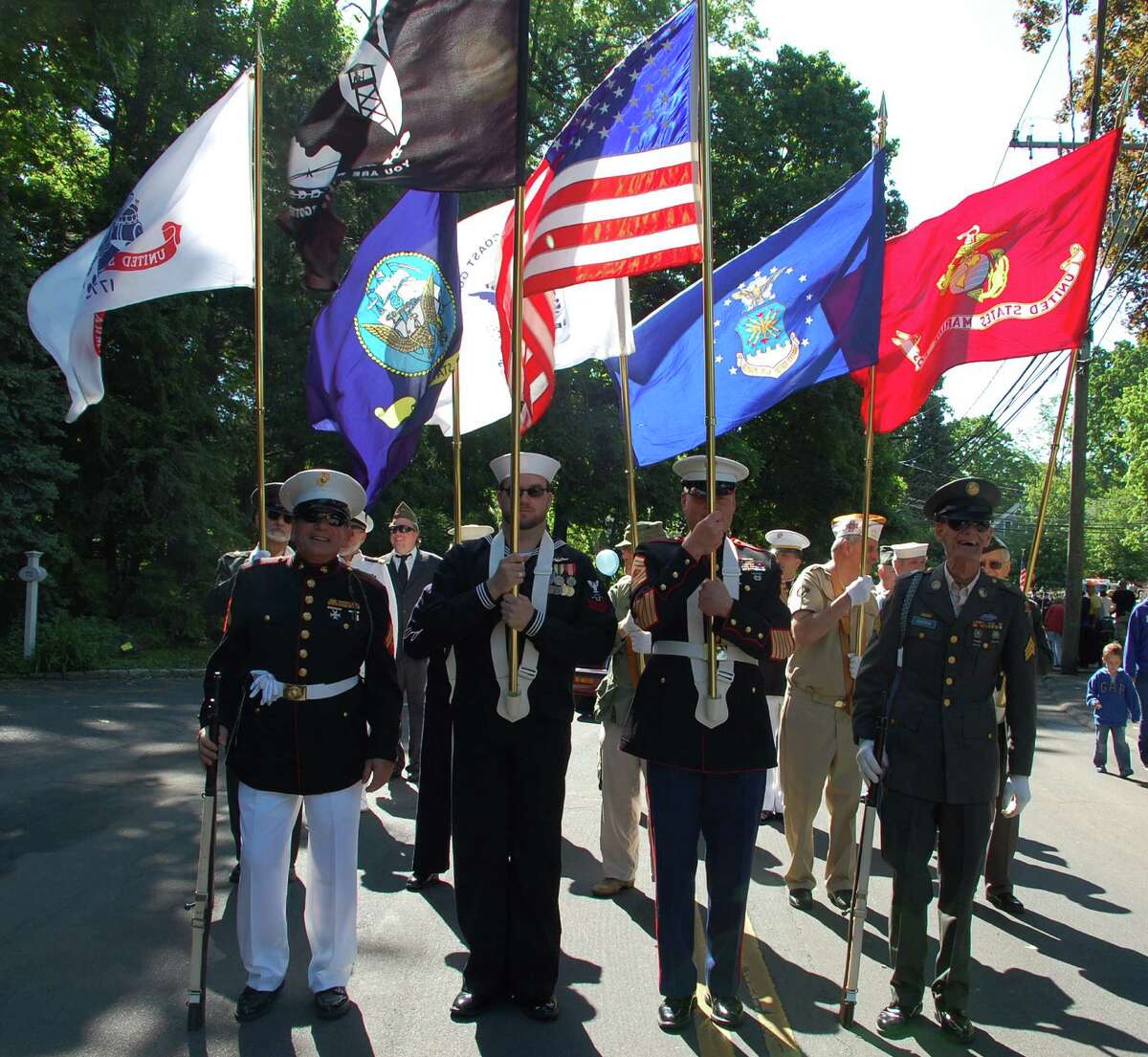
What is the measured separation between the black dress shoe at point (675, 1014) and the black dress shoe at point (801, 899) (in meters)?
1.75

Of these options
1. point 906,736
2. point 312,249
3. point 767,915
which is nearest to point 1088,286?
point 906,736

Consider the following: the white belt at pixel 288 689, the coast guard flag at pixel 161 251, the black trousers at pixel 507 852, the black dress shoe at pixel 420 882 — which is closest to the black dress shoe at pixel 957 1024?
the black trousers at pixel 507 852

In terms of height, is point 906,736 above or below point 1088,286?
below

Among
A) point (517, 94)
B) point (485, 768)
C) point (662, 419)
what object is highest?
point (517, 94)

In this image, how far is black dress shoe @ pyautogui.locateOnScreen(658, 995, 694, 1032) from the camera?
416cm

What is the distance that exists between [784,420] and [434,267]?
2345cm

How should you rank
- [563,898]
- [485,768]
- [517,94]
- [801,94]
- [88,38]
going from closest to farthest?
[485,768] → [517,94] → [563,898] → [88,38] → [801,94]

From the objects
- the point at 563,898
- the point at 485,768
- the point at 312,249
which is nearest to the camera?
the point at 485,768

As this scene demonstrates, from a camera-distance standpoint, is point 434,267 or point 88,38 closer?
→ point 434,267

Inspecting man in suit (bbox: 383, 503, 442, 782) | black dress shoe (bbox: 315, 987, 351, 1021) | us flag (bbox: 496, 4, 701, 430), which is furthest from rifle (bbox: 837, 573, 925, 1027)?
man in suit (bbox: 383, 503, 442, 782)

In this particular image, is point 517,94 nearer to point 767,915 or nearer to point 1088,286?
point 1088,286

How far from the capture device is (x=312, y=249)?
551cm

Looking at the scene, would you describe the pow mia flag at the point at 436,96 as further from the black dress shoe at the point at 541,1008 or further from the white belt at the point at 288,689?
the black dress shoe at the point at 541,1008

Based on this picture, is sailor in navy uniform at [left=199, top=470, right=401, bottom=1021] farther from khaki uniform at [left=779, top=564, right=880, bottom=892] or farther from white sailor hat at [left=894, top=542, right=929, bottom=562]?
white sailor hat at [left=894, top=542, right=929, bottom=562]
